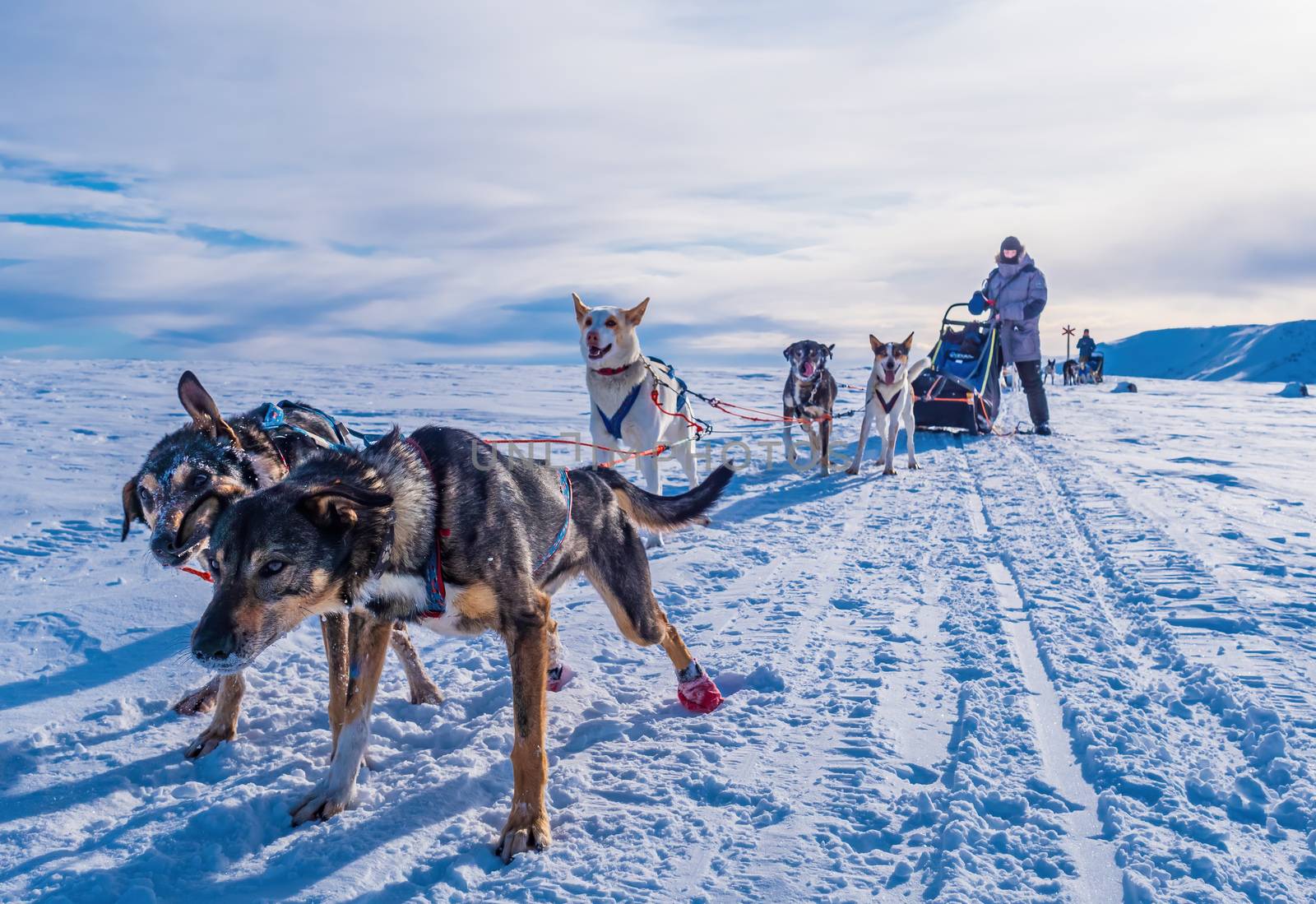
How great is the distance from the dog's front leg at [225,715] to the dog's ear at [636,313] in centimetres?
388

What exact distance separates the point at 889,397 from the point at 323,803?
7.34 meters

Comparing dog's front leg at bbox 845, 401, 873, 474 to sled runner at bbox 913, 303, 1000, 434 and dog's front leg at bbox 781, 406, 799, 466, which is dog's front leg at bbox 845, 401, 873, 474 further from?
sled runner at bbox 913, 303, 1000, 434

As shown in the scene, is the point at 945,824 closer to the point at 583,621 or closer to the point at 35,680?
the point at 583,621

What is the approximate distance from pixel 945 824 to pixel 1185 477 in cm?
685

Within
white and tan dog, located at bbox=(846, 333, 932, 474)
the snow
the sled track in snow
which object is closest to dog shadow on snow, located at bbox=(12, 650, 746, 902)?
the snow

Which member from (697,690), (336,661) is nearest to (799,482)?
(697,690)

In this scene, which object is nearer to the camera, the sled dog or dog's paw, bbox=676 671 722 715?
dog's paw, bbox=676 671 722 715

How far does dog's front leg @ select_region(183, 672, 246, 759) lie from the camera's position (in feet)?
9.16

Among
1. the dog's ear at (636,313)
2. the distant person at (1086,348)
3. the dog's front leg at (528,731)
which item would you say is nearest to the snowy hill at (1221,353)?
the distant person at (1086,348)

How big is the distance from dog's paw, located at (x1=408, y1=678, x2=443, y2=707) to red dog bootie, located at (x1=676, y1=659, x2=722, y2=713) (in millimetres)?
919

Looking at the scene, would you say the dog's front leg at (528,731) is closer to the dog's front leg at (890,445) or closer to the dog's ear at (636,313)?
the dog's ear at (636,313)

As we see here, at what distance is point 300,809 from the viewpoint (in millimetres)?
2361

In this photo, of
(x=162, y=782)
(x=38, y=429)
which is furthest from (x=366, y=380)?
(x=162, y=782)

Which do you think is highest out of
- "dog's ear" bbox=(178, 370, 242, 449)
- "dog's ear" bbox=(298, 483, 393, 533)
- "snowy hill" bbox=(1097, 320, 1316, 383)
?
"snowy hill" bbox=(1097, 320, 1316, 383)
